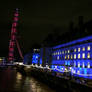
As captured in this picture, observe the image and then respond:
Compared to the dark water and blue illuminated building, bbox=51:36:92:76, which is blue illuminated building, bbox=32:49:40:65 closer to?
blue illuminated building, bbox=51:36:92:76

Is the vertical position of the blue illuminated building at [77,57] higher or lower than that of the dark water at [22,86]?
higher

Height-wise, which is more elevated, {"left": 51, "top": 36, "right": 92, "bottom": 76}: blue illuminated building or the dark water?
{"left": 51, "top": 36, "right": 92, "bottom": 76}: blue illuminated building

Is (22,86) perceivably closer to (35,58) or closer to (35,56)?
(35,58)

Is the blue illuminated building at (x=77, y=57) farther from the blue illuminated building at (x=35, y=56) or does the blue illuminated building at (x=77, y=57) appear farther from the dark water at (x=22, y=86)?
the blue illuminated building at (x=35, y=56)

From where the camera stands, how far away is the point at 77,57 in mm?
72625

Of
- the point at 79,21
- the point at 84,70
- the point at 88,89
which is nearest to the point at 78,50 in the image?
the point at 84,70

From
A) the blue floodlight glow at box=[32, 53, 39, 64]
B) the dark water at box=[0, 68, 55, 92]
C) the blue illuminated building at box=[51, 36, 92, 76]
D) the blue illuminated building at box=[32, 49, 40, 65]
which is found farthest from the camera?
the blue floodlight glow at box=[32, 53, 39, 64]

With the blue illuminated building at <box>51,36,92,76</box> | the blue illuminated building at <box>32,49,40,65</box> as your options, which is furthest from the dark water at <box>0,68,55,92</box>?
the blue illuminated building at <box>32,49,40,65</box>

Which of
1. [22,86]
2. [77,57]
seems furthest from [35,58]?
[22,86]

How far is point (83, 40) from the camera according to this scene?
232ft

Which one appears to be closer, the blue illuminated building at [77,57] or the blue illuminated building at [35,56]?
the blue illuminated building at [77,57]

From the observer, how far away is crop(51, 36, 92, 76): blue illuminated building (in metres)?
64.2

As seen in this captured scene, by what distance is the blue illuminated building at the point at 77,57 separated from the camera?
64188 millimetres

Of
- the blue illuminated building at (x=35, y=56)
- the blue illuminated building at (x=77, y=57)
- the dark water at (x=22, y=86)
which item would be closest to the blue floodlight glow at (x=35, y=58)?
the blue illuminated building at (x=35, y=56)
